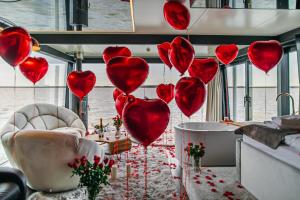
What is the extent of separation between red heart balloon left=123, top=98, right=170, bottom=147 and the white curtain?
5419 mm

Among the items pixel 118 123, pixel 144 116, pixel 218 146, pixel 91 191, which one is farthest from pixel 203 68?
pixel 118 123

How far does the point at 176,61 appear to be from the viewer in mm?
1895

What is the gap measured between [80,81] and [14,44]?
70cm

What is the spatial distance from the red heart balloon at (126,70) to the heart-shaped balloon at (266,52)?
1286 mm

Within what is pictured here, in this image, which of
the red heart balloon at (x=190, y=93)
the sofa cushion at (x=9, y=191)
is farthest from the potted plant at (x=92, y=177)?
the red heart balloon at (x=190, y=93)

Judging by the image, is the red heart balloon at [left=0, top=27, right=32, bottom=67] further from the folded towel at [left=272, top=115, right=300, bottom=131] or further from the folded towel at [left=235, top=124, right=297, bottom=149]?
the folded towel at [left=272, top=115, right=300, bottom=131]

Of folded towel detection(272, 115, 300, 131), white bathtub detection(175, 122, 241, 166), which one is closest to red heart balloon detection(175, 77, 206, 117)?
folded towel detection(272, 115, 300, 131)

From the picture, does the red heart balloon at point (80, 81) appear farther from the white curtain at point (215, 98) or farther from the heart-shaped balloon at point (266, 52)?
the white curtain at point (215, 98)

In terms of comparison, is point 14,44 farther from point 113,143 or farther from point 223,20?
point 113,143

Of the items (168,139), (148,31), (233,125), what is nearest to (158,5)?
(148,31)

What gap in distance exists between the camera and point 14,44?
2.01 meters

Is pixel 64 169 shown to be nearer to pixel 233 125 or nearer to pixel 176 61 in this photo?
pixel 176 61

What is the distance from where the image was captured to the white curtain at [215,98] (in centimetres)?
652

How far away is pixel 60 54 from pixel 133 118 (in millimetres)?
5129
